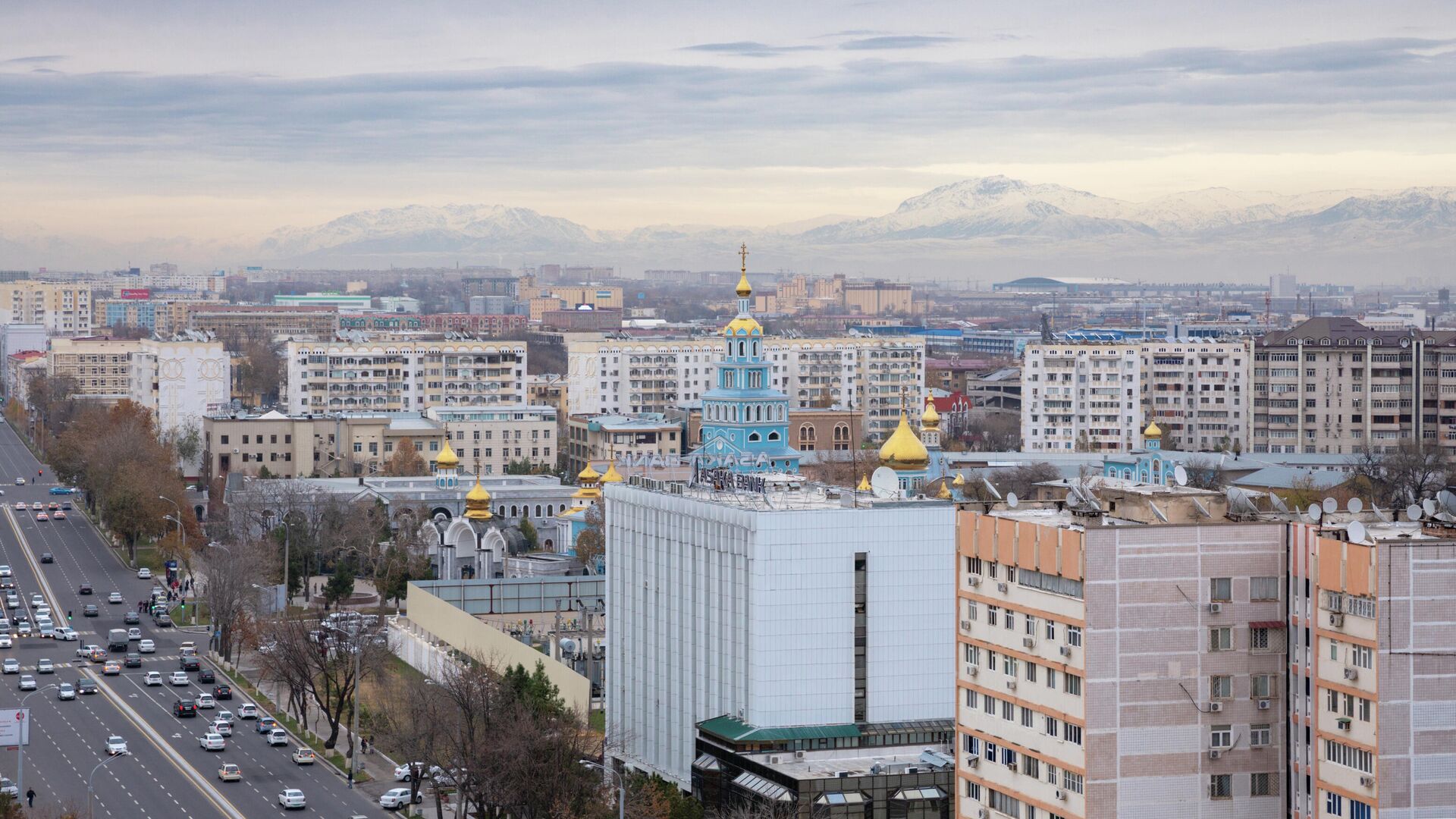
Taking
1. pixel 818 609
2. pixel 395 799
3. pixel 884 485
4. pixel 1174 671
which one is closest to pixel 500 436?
pixel 395 799

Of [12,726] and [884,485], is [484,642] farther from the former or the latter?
[884,485]

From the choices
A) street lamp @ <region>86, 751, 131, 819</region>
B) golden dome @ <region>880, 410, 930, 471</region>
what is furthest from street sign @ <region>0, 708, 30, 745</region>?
golden dome @ <region>880, 410, 930, 471</region>

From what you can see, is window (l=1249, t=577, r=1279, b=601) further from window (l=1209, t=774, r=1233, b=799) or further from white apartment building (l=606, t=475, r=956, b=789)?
white apartment building (l=606, t=475, r=956, b=789)

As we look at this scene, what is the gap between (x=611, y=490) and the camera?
203ft

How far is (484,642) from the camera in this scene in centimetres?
7531

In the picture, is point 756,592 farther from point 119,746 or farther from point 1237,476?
point 1237,476

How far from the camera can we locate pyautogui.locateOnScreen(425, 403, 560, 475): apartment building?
485 feet

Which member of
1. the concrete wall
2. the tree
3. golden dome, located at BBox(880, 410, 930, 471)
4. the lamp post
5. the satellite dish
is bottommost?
the lamp post

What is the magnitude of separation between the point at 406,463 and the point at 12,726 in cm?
7537

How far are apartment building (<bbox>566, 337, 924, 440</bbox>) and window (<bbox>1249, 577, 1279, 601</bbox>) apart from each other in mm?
132594

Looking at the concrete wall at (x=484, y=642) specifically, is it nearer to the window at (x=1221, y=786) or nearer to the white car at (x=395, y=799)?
the white car at (x=395, y=799)

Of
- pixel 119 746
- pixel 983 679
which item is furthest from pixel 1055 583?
pixel 119 746

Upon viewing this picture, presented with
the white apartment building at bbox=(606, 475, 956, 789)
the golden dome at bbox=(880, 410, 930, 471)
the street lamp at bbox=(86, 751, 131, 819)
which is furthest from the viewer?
the golden dome at bbox=(880, 410, 930, 471)

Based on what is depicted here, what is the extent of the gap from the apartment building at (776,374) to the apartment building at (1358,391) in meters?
33.2
